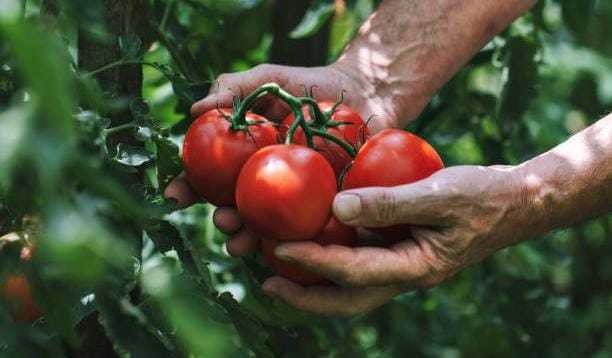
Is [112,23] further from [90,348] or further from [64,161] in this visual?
[64,161]

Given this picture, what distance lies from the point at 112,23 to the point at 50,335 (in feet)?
1.53

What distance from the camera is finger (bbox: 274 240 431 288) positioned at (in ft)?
3.64

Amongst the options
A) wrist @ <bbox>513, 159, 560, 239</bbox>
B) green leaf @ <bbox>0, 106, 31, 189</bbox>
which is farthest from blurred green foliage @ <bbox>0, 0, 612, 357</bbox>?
wrist @ <bbox>513, 159, 560, 239</bbox>

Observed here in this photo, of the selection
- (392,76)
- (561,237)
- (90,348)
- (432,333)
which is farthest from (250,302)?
(561,237)

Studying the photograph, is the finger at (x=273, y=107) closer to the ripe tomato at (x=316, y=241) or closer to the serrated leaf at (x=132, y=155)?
the ripe tomato at (x=316, y=241)

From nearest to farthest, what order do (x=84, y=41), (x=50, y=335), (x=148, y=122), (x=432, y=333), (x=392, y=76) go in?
(x=50, y=335), (x=148, y=122), (x=84, y=41), (x=392, y=76), (x=432, y=333)

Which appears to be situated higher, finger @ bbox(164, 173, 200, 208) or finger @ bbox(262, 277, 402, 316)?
finger @ bbox(164, 173, 200, 208)

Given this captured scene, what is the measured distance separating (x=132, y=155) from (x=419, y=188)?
0.31 metres

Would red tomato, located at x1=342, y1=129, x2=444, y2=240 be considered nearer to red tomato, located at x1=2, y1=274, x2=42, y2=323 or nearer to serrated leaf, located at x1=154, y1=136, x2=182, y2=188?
serrated leaf, located at x1=154, y1=136, x2=182, y2=188

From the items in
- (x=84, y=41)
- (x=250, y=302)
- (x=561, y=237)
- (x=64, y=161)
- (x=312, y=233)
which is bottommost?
(x=561, y=237)

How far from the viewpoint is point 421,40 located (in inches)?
64.5

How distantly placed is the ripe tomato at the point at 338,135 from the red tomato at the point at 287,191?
0.35 feet

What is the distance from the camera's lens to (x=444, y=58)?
164 cm

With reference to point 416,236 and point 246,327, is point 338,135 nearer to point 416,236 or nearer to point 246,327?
point 416,236
